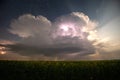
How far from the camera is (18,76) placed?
549 inches

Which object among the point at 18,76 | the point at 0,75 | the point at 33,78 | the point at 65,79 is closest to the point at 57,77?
the point at 65,79

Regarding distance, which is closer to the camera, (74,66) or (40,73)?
(40,73)

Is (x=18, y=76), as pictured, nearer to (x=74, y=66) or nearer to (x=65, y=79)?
(x=65, y=79)

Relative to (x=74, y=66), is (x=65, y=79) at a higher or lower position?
lower

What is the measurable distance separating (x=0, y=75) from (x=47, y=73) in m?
3.07

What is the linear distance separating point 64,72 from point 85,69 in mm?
1600

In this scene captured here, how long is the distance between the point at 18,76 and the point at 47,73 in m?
1.91

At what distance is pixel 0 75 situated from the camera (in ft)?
46.9

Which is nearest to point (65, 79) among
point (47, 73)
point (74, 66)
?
point (47, 73)

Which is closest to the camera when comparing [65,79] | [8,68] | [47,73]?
[65,79]

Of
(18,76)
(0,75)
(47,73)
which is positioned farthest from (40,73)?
(0,75)

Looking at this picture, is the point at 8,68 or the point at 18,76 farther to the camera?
the point at 8,68

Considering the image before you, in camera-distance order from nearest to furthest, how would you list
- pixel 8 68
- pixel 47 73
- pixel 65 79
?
pixel 65 79, pixel 47 73, pixel 8 68

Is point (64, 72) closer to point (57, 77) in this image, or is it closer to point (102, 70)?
point (57, 77)
